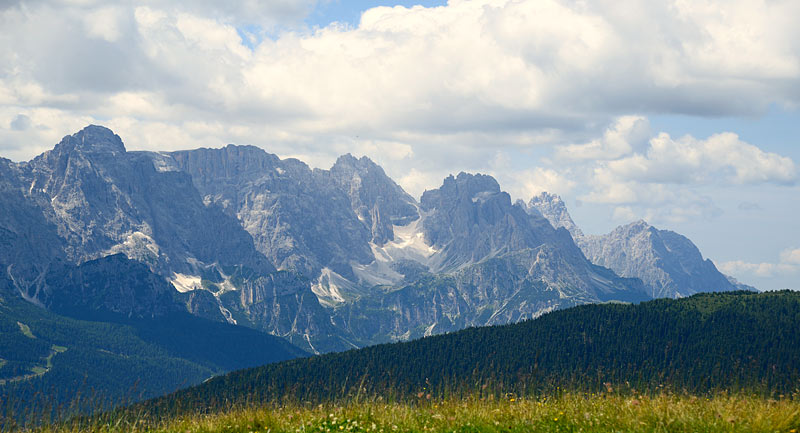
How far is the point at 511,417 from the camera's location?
20.1m

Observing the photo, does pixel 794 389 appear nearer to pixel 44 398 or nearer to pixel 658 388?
pixel 658 388

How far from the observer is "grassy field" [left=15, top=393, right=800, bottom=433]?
18.3m

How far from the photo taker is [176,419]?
75.3 ft

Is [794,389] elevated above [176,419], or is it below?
above

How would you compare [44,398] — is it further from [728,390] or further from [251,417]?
[728,390]

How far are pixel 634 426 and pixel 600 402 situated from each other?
113 inches

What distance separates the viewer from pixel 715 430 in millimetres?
17750

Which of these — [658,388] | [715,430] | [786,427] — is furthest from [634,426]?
[658,388]

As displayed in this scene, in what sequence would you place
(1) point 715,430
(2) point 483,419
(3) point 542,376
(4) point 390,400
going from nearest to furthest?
(1) point 715,430, (2) point 483,419, (4) point 390,400, (3) point 542,376

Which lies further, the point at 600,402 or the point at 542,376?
the point at 542,376

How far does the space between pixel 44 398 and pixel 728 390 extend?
2091 centimetres

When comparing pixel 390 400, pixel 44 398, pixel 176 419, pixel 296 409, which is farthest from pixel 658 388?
pixel 44 398

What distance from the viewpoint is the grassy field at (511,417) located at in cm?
1828

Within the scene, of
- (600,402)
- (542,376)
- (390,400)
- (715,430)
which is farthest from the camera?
(542,376)
